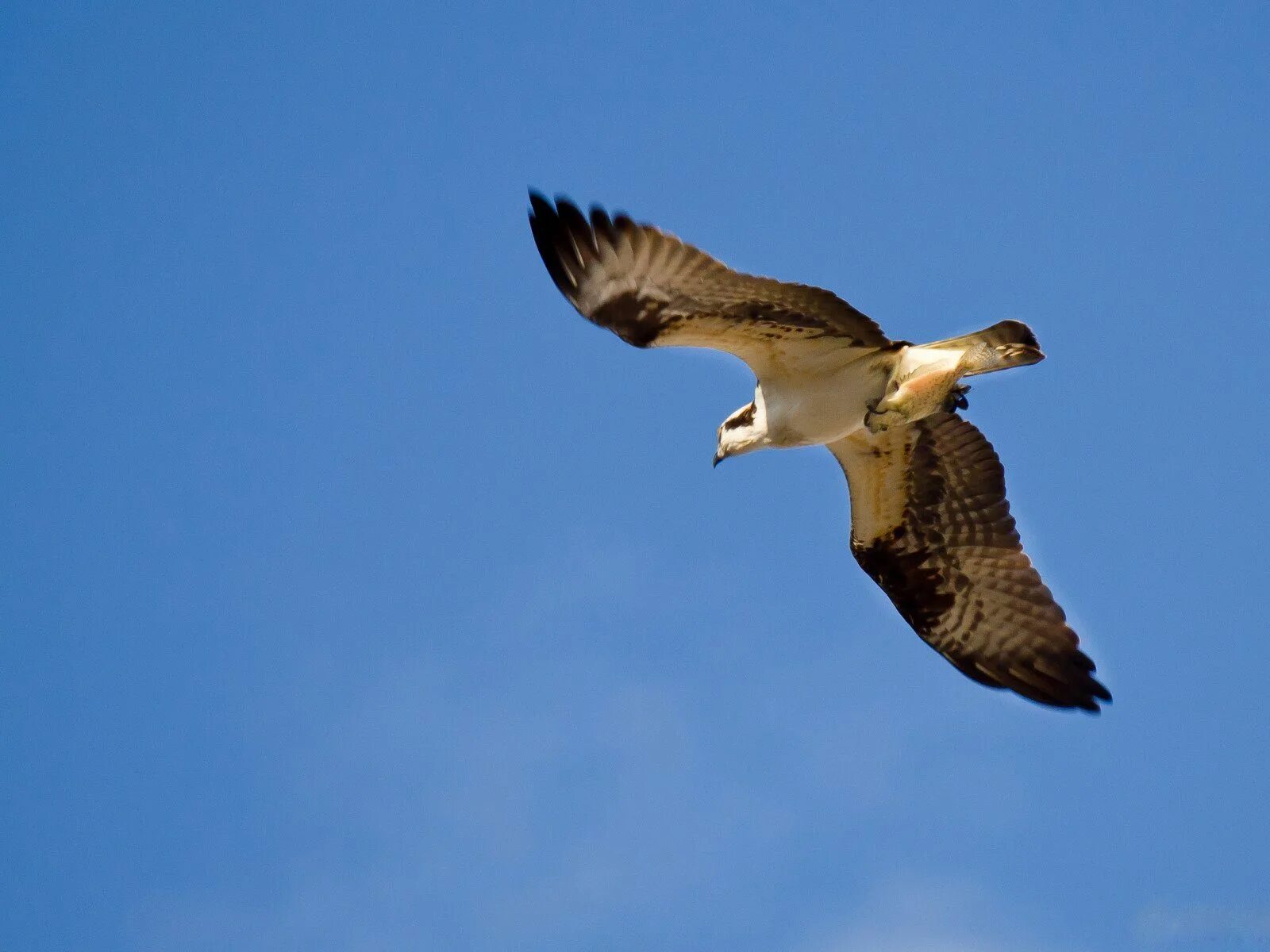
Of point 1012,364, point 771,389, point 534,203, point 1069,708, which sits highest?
point 534,203

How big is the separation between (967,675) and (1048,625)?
67cm

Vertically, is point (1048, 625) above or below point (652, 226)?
below

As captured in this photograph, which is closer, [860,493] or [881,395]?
[881,395]

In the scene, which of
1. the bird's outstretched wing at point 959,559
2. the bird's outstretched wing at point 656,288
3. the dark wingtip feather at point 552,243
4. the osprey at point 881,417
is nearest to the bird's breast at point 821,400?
the osprey at point 881,417

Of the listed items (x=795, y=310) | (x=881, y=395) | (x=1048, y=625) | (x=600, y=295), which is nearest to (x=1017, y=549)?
(x=1048, y=625)

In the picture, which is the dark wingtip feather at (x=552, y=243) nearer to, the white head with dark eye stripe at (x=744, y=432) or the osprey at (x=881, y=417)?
the osprey at (x=881, y=417)

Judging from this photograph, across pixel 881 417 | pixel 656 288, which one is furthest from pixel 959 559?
pixel 656 288

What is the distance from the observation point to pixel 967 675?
33.8ft

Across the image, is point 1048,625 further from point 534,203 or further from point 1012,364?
point 534,203

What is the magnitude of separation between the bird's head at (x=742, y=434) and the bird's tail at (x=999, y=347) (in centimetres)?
128

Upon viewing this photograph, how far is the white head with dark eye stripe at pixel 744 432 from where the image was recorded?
916 cm

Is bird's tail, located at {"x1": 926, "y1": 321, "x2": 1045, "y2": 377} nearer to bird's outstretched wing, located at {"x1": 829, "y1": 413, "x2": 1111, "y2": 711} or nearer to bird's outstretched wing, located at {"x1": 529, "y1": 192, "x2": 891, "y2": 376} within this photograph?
bird's outstretched wing, located at {"x1": 529, "y1": 192, "x2": 891, "y2": 376}

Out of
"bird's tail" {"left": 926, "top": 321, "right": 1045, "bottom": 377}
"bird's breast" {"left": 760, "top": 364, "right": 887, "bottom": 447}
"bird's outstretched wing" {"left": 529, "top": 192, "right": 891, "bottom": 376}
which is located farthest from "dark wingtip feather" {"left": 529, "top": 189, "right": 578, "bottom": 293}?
"bird's tail" {"left": 926, "top": 321, "right": 1045, "bottom": 377}

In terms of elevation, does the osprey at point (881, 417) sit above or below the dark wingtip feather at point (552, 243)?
below
